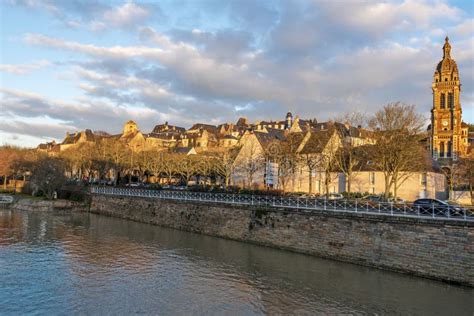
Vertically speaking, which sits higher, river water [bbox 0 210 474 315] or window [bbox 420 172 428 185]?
window [bbox 420 172 428 185]

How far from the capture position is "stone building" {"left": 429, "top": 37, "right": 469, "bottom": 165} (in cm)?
9700

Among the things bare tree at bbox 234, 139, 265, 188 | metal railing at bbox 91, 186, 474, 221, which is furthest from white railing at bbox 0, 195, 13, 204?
bare tree at bbox 234, 139, 265, 188

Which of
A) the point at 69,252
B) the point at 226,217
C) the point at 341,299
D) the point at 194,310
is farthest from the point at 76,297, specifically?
the point at 226,217

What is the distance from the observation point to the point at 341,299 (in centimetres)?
1994

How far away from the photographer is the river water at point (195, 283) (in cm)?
1828

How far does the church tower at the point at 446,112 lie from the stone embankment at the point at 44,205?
8331cm

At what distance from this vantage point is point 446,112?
99312mm

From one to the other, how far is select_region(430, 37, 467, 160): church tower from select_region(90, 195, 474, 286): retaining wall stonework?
77.9 metres

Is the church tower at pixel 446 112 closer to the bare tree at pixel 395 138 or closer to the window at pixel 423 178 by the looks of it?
the window at pixel 423 178

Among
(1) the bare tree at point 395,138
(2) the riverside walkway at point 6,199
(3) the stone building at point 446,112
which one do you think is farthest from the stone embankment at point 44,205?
(3) the stone building at point 446,112

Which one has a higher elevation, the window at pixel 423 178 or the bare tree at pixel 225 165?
the bare tree at pixel 225 165

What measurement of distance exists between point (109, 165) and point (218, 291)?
186ft

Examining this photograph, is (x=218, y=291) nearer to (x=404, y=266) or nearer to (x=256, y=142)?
(x=404, y=266)

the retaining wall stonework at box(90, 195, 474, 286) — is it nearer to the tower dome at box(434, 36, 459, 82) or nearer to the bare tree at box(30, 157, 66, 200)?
the bare tree at box(30, 157, 66, 200)
